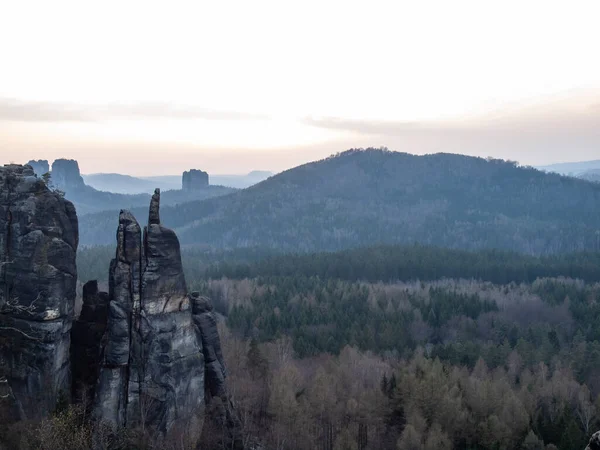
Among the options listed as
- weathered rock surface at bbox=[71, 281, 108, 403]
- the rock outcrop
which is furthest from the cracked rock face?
the rock outcrop

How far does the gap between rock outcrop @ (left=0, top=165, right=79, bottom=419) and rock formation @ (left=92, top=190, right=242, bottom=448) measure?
2949mm

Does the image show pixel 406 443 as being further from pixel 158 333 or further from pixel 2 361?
pixel 2 361

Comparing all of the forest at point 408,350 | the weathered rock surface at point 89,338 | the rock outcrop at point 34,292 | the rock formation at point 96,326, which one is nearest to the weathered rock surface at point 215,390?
the rock formation at point 96,326

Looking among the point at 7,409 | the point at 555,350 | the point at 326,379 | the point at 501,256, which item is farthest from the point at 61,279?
the point at 501,256

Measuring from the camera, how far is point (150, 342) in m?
38.9

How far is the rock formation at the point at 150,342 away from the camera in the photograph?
126 feet

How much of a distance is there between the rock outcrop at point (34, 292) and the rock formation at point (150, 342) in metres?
2.95

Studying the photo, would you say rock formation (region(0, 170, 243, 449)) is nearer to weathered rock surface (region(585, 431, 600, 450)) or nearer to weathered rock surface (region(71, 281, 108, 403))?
weathered rock surface (region(71, 281, 108, 403))

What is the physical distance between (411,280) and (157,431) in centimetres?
10038

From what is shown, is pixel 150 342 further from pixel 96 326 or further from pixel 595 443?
pixel 595 443

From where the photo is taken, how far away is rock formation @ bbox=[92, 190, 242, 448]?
38.3m

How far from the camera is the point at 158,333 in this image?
3909 cm

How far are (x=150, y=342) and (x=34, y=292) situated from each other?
26.9 ft

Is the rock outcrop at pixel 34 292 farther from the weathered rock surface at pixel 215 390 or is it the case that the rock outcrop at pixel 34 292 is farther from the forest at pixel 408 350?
the forest at pixel 408 350
